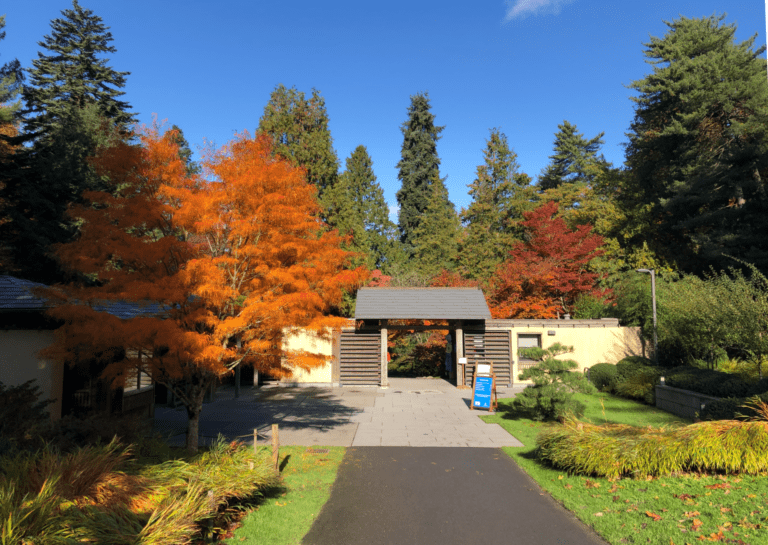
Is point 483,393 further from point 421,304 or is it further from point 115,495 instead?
point 115,495

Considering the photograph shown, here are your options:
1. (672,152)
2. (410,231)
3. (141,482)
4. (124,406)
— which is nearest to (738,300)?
(141,482)

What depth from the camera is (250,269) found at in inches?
374

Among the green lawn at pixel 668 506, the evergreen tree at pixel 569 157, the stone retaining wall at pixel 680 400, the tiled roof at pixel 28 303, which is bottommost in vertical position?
the green lawn at pixel 668 506

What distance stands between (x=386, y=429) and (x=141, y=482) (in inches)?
296

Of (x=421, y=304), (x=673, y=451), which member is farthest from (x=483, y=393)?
(x=673, y=451)

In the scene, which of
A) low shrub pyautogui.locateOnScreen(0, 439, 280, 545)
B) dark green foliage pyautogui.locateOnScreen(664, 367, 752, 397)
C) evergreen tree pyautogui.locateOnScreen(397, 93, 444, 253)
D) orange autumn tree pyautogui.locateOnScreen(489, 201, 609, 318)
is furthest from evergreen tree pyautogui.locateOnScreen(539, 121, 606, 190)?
low shrub pyautogui.locateOnScreen(0, 439, 280, 545)

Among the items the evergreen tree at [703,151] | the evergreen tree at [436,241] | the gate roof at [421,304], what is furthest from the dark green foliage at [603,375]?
the evergreen tree at [436,241]

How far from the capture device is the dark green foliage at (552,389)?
1210cm

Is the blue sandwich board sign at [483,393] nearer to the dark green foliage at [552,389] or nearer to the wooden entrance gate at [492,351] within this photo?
the dark green foliage at [552,389]

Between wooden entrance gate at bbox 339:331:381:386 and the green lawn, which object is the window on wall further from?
the green lawn

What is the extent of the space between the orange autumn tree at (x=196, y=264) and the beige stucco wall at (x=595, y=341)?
13.8m

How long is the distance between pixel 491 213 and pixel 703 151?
44.8 ft

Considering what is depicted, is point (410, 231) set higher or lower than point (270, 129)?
lower

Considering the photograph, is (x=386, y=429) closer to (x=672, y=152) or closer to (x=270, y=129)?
(x=270, y=129)
